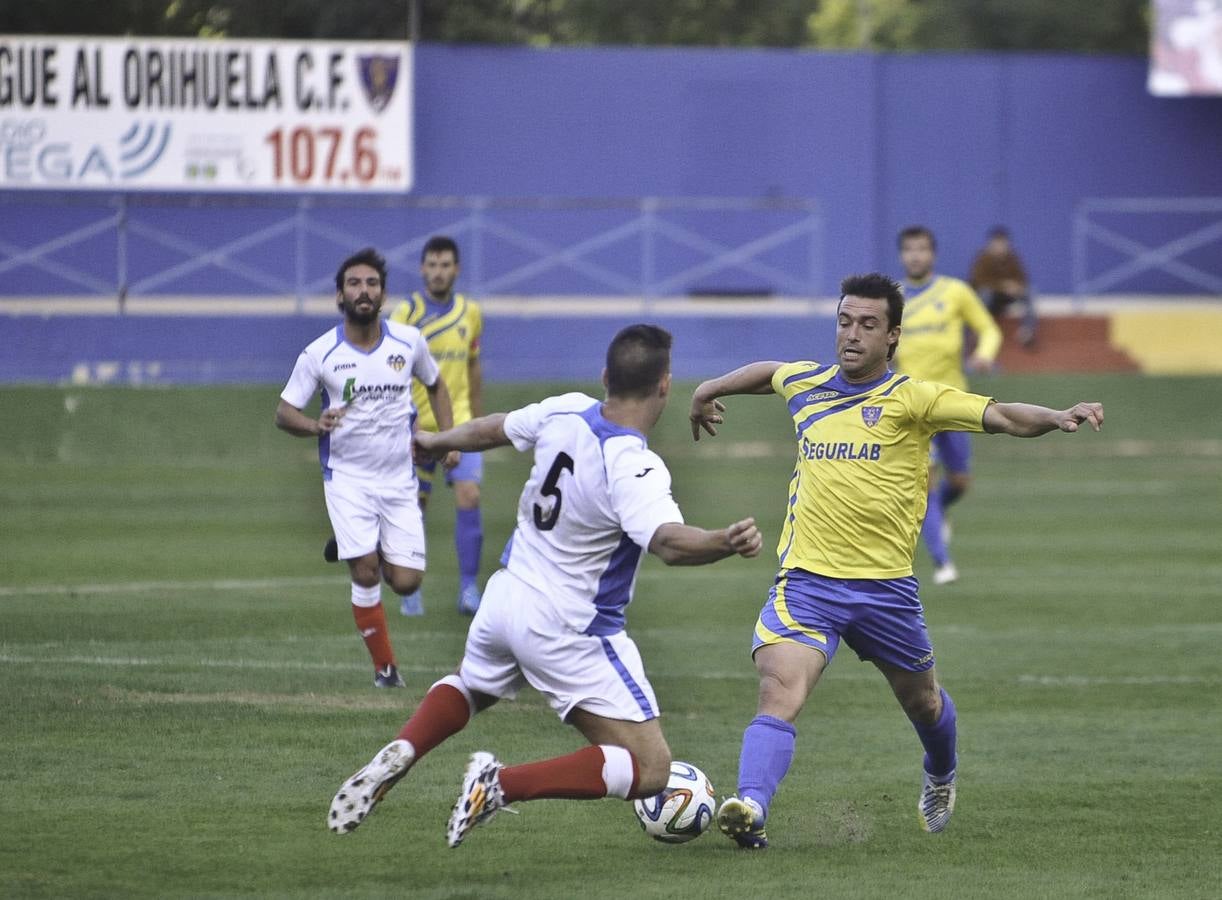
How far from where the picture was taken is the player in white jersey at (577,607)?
21.2 feet

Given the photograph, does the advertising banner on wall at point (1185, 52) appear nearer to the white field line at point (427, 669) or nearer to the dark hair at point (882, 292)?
the white field line at point (427, 669)

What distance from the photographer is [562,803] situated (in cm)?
807

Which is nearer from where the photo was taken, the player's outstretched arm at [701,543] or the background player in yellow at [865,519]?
the player's outstretched arm at [701,543]

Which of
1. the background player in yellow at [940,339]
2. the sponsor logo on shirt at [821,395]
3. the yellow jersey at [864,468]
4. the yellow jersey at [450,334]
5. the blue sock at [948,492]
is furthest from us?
the blue sock at [948,492]

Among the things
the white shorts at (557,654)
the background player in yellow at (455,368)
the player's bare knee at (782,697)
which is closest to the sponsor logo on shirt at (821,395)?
the player's bare knee at (782,697)

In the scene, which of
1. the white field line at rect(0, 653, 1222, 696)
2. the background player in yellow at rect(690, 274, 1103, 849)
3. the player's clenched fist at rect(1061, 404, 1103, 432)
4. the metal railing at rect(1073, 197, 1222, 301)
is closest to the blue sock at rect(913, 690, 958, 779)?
the background player in yellow at rect(690, 274, 1103, 849)

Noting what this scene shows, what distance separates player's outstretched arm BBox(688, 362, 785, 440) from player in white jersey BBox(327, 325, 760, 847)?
3.65 ft

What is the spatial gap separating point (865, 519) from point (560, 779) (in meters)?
1.58

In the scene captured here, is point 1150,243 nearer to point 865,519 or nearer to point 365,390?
point 365,390

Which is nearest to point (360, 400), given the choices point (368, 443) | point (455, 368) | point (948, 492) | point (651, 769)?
point (368, 443)

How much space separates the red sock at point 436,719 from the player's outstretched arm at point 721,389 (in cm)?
154

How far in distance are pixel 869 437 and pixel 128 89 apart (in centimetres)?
2180

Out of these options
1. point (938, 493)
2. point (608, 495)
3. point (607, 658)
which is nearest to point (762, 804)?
point (607, 658)

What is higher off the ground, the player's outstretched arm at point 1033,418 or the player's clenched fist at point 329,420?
the player's outstretched arm at point 1033,418
